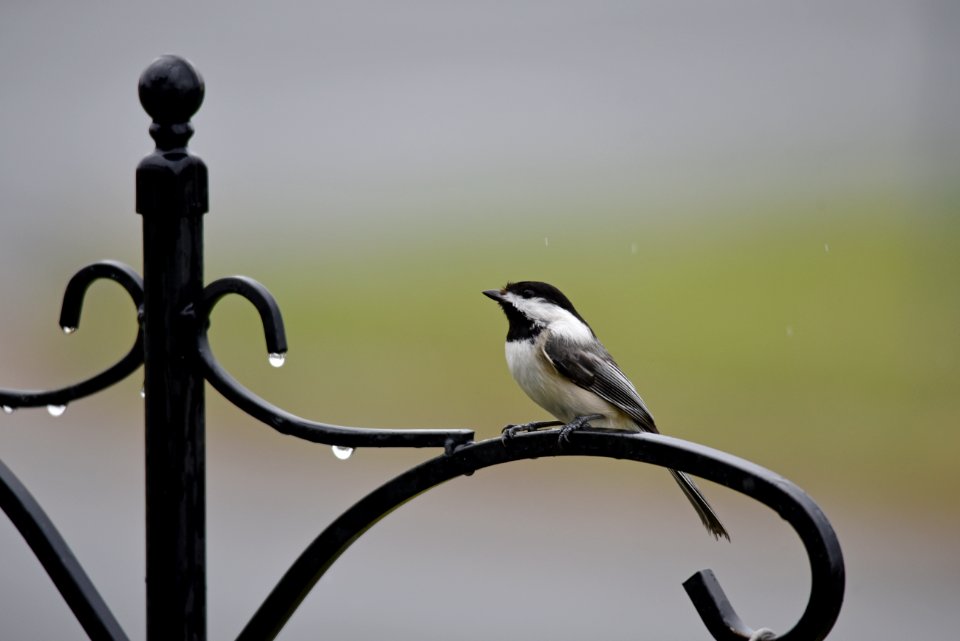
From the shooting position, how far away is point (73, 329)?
5.91 ft

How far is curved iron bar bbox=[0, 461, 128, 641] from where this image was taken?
1684 millimetres

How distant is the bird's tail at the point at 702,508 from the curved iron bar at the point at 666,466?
66 cm

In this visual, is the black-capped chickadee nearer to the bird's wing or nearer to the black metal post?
the bird's wing

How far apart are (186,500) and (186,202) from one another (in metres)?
0.41

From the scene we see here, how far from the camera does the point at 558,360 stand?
2.71 m

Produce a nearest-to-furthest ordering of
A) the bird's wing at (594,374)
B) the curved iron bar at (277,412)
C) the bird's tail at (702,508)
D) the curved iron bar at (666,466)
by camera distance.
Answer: the curved iron bar at (666,466) → the curved iron bar at (277,412) → the bird's tail at (702,508) → the bird's wing at (594,374)

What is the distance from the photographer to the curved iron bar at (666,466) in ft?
4.18

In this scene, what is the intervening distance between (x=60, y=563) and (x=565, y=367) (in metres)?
1.30

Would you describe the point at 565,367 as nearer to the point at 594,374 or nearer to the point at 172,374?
the point at 594,374

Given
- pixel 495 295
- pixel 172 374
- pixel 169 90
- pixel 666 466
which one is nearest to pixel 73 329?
→ pixel 172 374

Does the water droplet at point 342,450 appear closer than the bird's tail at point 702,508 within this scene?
Yes

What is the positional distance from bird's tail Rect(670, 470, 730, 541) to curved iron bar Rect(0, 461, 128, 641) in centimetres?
101

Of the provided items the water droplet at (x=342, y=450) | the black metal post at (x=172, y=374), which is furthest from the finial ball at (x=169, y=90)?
Answer: the water droplet at (x=342, y=450)

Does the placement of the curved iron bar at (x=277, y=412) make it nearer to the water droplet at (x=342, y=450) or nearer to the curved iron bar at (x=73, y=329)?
the water droplet at (x=342, y=450)
